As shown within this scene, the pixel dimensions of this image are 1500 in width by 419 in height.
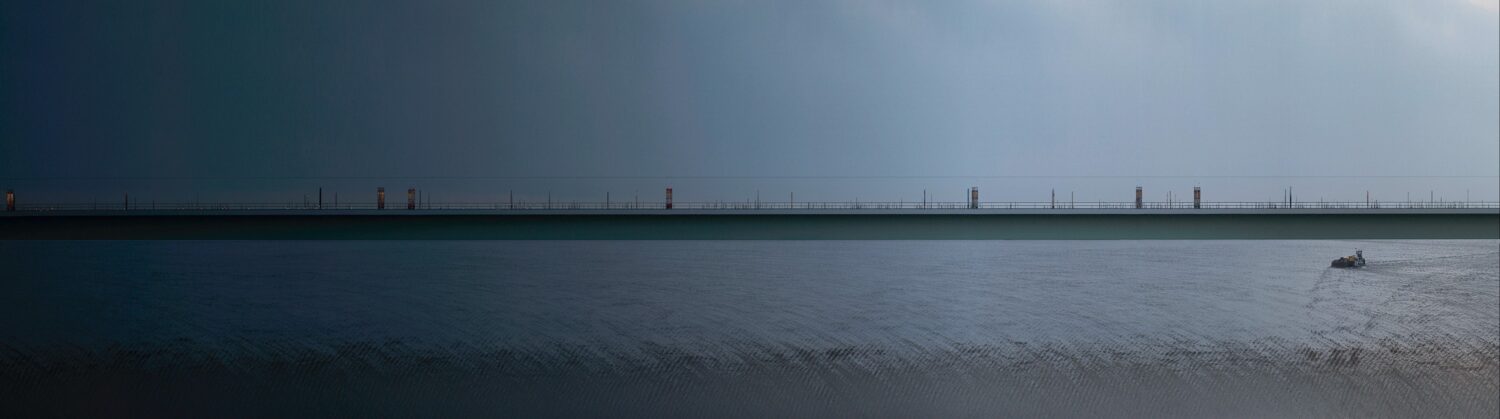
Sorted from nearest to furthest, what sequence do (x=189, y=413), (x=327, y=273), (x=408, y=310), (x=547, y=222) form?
(x=547, y=222) → (x=189, y=413) → (x=408, y=310) → (x=327, y=273)

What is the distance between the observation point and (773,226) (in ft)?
129

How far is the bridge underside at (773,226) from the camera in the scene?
124 feet

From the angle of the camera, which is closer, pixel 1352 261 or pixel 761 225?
pixel 761 225

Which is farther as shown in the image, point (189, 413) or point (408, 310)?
point (408, 310)

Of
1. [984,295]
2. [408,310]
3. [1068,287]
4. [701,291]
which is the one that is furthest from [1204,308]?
[408,310]

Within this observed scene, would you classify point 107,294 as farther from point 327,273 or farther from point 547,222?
point 547,222

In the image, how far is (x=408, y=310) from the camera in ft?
363

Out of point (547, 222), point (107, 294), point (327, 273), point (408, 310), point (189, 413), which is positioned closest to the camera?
point (547, 222)

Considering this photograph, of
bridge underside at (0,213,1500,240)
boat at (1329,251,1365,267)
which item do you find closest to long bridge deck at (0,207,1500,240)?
bridge underside at (0,213,1500,240)

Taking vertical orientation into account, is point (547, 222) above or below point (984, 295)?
above

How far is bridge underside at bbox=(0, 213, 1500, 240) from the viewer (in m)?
37.9

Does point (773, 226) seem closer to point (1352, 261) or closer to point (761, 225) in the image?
point (761, 225)

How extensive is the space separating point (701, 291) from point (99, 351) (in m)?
58.8

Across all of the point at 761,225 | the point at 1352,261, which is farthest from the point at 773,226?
the point at 1352,261
